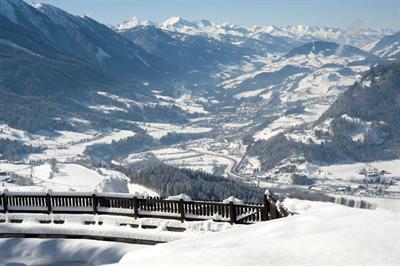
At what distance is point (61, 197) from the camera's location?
3669 centimetres

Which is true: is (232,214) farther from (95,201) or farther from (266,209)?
(95,201)

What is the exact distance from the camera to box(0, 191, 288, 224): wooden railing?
31984 mm

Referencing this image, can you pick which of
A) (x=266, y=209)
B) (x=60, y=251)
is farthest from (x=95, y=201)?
(x=266, y=209)

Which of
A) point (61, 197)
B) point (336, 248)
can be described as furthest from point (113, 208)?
point (336, 248)

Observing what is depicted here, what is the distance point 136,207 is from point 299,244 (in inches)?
662

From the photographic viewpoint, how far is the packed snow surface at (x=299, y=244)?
17.7 metres

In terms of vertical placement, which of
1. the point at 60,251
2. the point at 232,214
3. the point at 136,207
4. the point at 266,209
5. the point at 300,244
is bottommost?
the point at 60,251

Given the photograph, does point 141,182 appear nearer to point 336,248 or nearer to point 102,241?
point 102,241

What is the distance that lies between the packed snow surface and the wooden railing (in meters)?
6.86

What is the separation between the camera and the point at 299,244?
1917 cm

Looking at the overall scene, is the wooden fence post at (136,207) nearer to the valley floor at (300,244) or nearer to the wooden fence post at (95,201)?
the wooden fence post at (95,201)

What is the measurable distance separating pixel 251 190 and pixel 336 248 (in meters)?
165

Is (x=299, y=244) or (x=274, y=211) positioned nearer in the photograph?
(x=299, y=244)

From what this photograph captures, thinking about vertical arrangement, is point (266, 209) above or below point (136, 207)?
above
